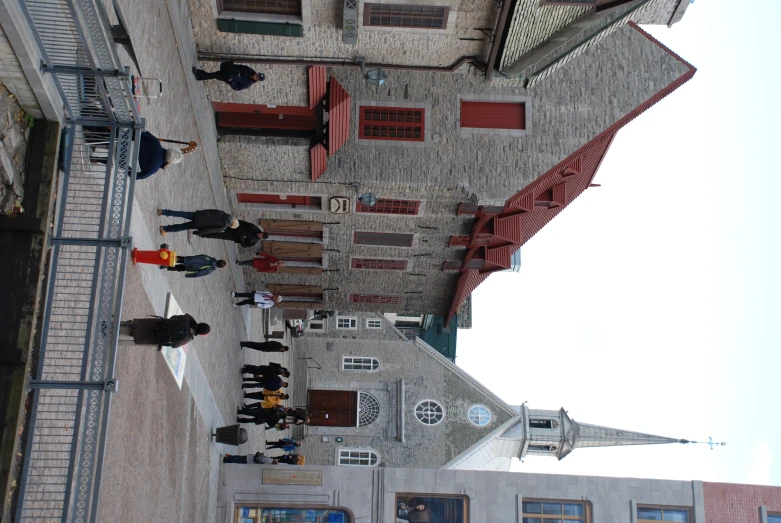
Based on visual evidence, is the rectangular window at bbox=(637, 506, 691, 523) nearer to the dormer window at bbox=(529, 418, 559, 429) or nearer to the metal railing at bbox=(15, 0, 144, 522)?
the metal railing at bbox=(15, 0, 144, 522)

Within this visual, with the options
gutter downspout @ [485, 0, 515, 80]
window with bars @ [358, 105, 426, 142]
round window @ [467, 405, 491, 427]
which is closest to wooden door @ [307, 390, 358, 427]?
round window @ [467, 405, 491, 427]

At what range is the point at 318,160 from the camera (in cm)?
2353

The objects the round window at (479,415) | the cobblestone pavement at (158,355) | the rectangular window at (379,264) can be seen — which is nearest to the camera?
the cobblestone pavement at (158,355)

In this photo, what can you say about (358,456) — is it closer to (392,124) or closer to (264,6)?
(392,124)

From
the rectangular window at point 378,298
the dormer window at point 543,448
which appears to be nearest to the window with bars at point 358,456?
the dormer window at point 543,448

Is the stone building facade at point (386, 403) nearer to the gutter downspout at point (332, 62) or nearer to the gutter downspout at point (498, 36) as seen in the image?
the gutter downspout at point (332, 62)

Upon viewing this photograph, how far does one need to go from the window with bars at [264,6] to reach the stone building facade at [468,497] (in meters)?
12.4

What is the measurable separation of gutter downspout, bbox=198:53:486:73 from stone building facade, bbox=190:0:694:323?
2.4 inches

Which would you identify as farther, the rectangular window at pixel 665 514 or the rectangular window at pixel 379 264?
the rectangular window at pixel 379 264

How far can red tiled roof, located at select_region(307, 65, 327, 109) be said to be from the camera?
2139cm

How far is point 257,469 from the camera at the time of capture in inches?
876

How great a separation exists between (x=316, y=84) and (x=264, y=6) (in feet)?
9.77

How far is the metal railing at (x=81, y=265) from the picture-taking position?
1072 centimetres

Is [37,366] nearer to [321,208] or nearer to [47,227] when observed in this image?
[47,227]
